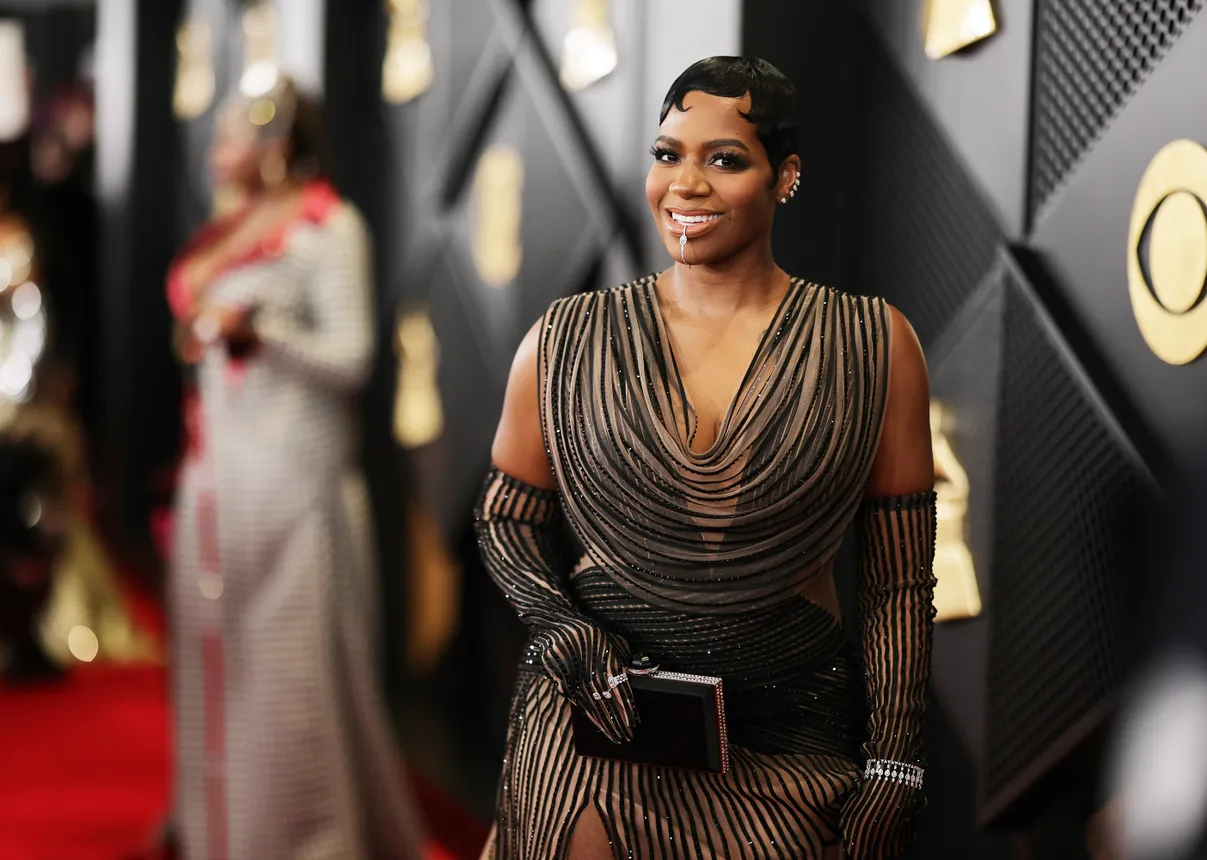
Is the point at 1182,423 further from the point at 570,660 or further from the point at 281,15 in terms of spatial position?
the point at 281,15

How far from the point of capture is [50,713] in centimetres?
543

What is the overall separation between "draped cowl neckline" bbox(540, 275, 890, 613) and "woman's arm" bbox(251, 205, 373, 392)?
187cm

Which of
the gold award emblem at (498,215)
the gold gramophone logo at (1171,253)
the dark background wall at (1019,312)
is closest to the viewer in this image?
the gold gramophone logo at (1171,253)

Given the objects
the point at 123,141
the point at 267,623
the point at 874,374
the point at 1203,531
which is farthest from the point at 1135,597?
the point at 123,141

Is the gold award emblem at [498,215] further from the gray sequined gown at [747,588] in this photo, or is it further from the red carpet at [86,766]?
the gray sequined gown at [747,588]

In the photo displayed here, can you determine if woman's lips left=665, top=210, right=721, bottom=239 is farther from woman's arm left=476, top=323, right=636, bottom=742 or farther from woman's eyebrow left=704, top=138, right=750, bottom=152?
woman's arm left=476, top=323, right=636, bottom=742

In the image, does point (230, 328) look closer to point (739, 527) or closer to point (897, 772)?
point (739, 527)

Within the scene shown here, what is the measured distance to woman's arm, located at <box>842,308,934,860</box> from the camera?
4.78 ft

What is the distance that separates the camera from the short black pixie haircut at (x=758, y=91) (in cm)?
146

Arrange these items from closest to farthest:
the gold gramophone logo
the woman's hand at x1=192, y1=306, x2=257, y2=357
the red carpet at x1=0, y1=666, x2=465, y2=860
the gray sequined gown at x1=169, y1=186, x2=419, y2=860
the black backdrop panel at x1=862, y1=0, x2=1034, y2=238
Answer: the gold gramophone logo < the black backdrop panel at x1=862, y1=0, x2=1034, y2=238 < the woman's hand at x1=192, y1=306, x2=257, y2=357 < the gray sequined gown at x1=169, y1=186, x2=419, y2=860 < the red carpet at x1=0, y1=666, x2=465, y2=860

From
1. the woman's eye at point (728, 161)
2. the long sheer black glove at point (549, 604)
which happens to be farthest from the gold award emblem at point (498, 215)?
the woman's eye at point (728, 161)

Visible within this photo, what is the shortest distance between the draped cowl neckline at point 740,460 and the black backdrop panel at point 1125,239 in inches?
19.6

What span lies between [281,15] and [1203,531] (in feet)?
14.4

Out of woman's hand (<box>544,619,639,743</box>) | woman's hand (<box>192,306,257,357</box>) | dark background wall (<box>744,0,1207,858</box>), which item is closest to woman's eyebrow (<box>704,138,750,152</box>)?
dark background wall (<box>744,0,1207,858</box>)
